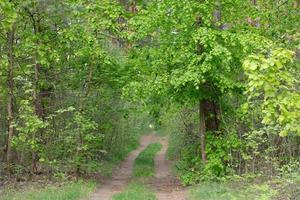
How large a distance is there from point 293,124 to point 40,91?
1144 cm

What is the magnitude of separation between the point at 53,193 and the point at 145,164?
10.4m

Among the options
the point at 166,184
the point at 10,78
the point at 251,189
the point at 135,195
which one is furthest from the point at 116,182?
the point at 251,189

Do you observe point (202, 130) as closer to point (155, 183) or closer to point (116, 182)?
point (155, 183)

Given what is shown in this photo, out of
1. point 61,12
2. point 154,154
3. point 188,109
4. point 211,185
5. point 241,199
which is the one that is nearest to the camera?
point 241,199

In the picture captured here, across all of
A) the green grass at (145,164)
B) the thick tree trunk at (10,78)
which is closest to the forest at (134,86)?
the thick tree trunk at (10,78)

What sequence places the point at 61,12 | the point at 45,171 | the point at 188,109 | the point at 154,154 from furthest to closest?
the point at 154,154 < the point at 188,109 < the point at 45,171 < the point at 61,12

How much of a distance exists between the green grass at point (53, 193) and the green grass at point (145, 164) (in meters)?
4.90

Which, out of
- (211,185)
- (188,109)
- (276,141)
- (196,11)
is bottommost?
(211,185)

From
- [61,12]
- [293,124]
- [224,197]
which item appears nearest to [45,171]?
[61,12]

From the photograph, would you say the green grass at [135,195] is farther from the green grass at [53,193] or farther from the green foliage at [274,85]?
the green foliage at [274,85]

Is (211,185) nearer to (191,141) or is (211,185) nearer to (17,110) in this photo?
(191,141)

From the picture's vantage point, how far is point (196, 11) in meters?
13.1

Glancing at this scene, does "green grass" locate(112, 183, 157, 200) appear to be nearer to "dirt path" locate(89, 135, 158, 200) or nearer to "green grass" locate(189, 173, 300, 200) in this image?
"dirt path" locate(89, 135, 158, 200)

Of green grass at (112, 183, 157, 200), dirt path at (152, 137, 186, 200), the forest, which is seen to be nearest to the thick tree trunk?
the forest
